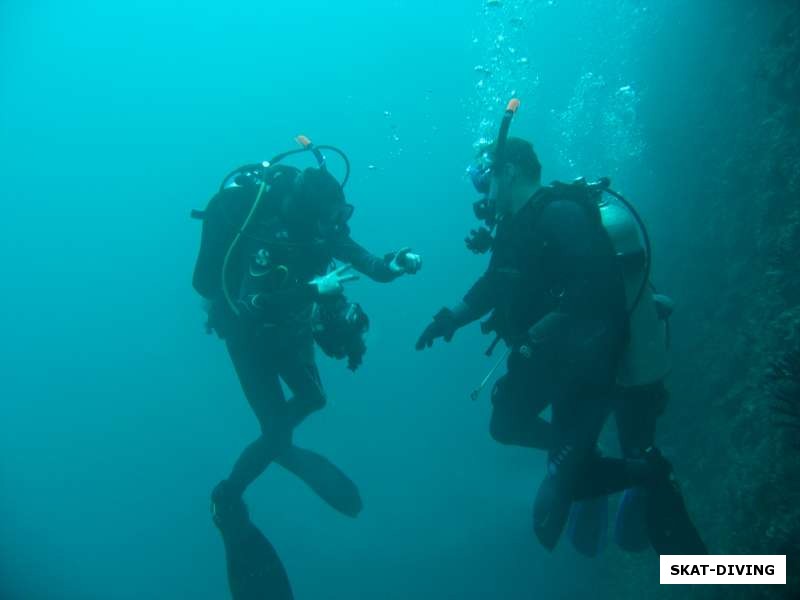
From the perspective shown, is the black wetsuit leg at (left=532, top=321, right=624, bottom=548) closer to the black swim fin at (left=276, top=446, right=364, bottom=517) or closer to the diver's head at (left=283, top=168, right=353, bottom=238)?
the diver's head at (left=283, top=168, right=353, bottom=238)

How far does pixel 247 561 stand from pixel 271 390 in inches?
63.6

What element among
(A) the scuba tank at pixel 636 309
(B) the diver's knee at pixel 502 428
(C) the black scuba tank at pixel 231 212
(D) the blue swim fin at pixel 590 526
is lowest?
(D) the blue swim fin at pixel 590 526

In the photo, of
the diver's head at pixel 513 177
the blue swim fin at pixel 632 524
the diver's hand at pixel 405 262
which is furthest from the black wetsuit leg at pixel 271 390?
the blue swim fin at pixel 632 524

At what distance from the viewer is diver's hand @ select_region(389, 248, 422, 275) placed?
13.3ft

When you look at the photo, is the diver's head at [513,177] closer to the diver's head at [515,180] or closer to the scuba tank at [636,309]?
the diver's head at [515,180]

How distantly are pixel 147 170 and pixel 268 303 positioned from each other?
121096mm

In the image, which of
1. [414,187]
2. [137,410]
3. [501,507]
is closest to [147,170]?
[414,187]

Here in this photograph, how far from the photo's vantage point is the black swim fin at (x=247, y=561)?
4480 millimetres

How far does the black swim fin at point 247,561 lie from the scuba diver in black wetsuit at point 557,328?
2.50 m

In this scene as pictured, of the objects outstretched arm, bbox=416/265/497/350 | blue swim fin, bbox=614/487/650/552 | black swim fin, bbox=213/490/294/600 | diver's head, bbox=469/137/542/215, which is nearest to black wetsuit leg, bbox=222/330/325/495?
black swim fin, bbox=213/490/294/600

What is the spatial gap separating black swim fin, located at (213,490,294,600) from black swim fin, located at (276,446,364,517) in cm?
98

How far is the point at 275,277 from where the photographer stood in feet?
13.1

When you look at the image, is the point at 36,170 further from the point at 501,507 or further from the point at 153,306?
the point at 501,507

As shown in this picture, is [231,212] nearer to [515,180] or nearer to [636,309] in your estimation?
[515,180]
